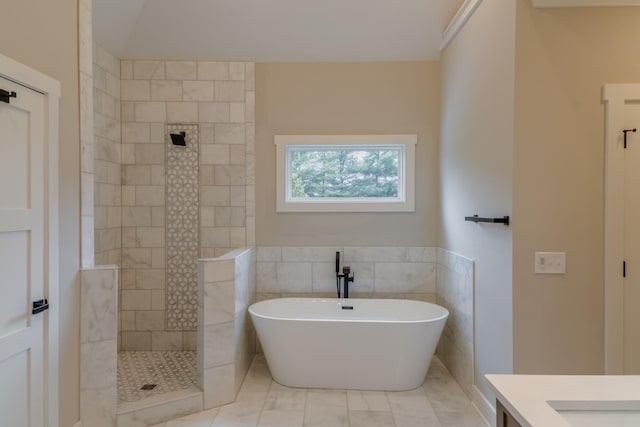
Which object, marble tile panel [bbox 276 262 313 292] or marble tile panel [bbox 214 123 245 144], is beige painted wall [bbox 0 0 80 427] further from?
marble tile panel [bbox 276 262 313 292]

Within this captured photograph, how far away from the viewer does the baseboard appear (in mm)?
2314

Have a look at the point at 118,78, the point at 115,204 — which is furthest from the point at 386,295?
the point at 118,78

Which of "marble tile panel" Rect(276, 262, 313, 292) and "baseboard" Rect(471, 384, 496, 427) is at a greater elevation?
"marble tile panel" Rect(276, 262, 313, 292)

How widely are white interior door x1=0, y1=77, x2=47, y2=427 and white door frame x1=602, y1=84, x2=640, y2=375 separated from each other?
3.10m

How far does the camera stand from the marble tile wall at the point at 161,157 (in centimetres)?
350

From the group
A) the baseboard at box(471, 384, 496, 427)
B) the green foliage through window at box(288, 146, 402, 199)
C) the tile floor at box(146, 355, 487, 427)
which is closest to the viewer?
the baseboard at box(471, 384, 496, 427)

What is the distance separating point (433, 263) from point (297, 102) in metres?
2.11

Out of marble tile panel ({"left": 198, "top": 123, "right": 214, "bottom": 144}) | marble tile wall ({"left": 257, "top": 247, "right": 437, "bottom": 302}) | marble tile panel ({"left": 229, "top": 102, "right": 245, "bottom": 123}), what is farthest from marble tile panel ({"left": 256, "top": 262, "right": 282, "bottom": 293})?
marble tile panel ({"left": 229, "top": 102, "right": 245, "bottom": 123})

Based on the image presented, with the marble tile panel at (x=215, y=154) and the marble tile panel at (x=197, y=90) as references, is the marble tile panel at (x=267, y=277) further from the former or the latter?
the marble tile panel at (x=197, y=90)

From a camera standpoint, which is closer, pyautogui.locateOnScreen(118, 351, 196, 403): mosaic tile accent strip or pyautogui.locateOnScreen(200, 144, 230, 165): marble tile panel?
pyautogui.locateOnScreen(118, 351, 196, 403): mosaic tile accent strip

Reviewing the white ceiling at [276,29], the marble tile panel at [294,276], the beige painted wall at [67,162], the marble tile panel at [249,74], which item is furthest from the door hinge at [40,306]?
the marble tile panel at [249,74]

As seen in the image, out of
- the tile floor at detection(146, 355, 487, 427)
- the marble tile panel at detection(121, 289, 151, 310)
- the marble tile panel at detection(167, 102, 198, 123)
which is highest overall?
the marble tile panel at detection(167, 102, 198, 123)

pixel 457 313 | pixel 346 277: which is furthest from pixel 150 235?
pixel 457 313

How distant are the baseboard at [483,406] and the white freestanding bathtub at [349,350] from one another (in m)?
0.38
